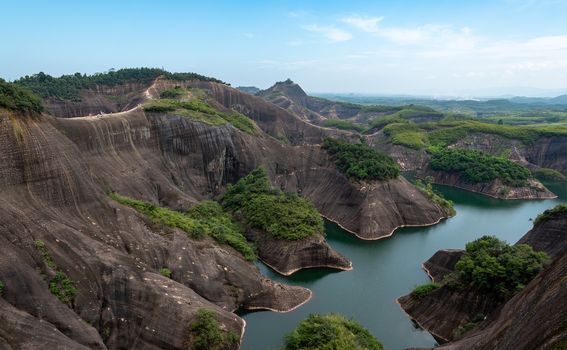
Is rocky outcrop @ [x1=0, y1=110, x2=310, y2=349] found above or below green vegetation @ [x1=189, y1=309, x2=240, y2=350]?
above

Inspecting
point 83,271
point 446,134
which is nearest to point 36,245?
point 83,271

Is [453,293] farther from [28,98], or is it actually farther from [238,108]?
[238,108]

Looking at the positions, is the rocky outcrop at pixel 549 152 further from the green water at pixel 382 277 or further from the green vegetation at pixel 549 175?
the green water at pixel 382 277

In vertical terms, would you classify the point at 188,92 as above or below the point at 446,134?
above

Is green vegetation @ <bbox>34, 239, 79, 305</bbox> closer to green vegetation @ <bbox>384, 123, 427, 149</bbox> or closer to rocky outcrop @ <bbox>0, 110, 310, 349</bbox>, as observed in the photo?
rocky outcrop @ <bbox>0, 110, 310, 349</bbox>

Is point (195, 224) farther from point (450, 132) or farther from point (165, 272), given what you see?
point (450, 132)

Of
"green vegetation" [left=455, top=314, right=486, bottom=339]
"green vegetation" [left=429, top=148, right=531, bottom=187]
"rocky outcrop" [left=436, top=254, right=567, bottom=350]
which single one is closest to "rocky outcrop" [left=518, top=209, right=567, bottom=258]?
"green vegetation" [left=455, top=314, right=486, bottom=339]

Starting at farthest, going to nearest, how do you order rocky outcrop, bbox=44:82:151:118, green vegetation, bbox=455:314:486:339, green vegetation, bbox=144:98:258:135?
rocky outcrop, bbox=44:82:151:118 < green vegetation, bbox=144:98:258:135 < green vegetation, bbox=455:314:486:339
